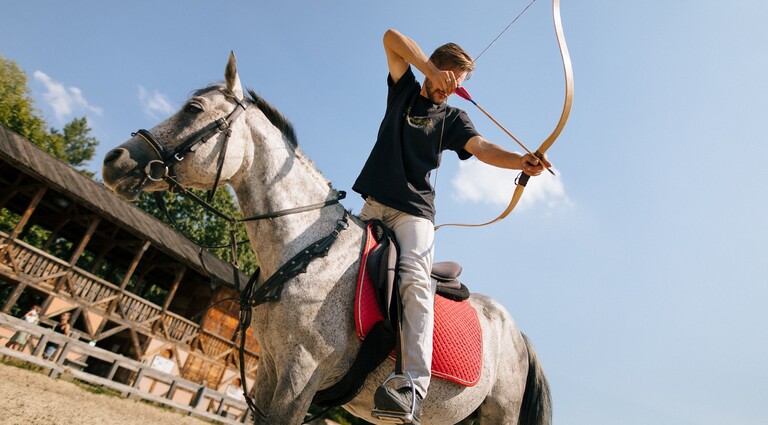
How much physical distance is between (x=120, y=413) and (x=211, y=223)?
112 ft

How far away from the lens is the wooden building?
1477 cm

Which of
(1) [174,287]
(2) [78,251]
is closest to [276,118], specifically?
(2) [78,251]

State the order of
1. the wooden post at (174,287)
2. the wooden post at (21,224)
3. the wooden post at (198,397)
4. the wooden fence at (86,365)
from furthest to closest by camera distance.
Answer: the wooden post at (174,287) → the wooden post at (21,224) → the wooden post at (198,397) → the wooden fence at (86,365)

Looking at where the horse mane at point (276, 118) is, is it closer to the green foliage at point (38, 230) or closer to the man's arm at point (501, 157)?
the man's arm at point (501, 157)

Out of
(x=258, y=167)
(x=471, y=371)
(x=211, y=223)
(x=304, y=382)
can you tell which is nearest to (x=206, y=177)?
(x=258, y=167)

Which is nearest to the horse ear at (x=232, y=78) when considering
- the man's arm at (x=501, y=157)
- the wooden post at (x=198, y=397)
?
the man's arm at (x=501, y=157)

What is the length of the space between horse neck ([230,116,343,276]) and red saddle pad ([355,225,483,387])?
14.1 inches

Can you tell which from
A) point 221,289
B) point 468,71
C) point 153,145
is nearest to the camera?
point 153,145

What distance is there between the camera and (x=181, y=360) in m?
19.5

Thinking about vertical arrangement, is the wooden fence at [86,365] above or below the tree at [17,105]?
below

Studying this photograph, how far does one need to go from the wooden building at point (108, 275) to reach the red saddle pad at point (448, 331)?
935cm

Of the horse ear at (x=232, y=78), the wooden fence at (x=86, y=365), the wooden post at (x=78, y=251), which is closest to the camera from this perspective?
the horse ear at (x=232, y=78)

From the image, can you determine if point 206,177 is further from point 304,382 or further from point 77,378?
point 77,378

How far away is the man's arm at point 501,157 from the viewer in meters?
2.83
